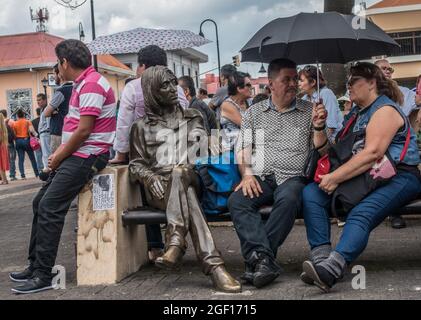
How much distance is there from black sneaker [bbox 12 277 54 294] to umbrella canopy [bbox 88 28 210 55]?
3.96m

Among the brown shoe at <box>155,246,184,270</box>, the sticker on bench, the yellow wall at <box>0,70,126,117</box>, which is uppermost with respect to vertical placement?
the yellow wall at <box>0,70,126,117</box>

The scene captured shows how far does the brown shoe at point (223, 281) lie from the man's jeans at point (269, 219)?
0.72 ft

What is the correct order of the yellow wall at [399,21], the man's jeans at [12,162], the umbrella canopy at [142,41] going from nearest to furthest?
1. the umbrella canopy at [142,41]
2. the man's jeans at [12,162]
3. the yellow wall at [399,21]

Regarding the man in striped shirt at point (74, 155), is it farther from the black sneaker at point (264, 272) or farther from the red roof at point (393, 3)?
the red roof at point (393, 3)

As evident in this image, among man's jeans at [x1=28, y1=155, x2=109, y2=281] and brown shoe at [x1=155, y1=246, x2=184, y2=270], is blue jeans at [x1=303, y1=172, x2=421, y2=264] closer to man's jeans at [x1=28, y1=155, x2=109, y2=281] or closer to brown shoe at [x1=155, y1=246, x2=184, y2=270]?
brown shoe at [x1=155, y1=246, x2=184, y2=270]

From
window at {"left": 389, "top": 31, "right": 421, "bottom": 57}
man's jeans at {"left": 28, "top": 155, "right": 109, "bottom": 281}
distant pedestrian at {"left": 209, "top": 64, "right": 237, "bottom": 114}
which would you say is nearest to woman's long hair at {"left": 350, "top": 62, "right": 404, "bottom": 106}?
man's jeans at {"left": 28, "top": 155, "right": 109, "bottom": 281}

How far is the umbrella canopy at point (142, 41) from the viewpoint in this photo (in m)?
9.01

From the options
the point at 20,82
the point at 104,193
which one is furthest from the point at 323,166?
the point at 20,82

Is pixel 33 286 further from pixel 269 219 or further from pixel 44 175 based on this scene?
pixel 269 219

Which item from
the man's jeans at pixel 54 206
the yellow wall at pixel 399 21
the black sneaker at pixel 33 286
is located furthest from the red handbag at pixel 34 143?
the yellow wall at pixel 399 21

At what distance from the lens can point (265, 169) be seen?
18.8 ft

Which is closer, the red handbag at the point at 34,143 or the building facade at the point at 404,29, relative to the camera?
the red handbag at the point at 34,143

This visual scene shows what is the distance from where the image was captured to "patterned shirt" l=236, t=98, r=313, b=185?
569 cm
